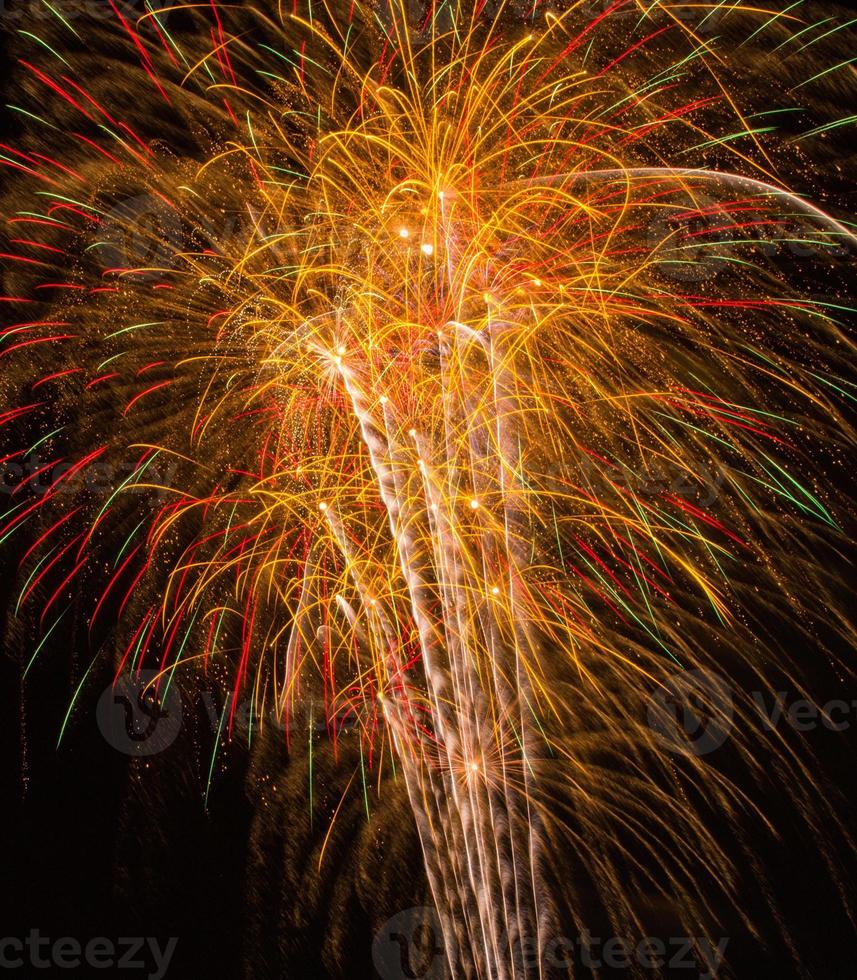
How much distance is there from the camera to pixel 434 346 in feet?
18.7

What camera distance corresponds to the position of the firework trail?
219 inches

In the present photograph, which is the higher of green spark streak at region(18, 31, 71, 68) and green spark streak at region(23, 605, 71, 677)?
green spark streak at region(18, 31, 71, 68)

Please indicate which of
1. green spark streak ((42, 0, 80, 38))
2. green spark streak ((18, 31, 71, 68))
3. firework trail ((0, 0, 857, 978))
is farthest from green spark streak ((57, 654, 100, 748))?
green spark streak ((42, 0, 80, 38))

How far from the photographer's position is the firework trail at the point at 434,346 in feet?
18.2

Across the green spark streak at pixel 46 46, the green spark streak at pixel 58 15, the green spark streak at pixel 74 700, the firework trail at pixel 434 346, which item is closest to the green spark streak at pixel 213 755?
the firework trail at pixel 434 346

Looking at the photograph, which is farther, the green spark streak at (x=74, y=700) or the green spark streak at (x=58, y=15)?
the green spark streak at (x=74, y=700)

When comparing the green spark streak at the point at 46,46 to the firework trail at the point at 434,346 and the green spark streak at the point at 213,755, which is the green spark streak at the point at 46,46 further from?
the green spark streak at the point at 213,755

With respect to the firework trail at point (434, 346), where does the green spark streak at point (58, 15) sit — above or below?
above

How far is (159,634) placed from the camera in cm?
780

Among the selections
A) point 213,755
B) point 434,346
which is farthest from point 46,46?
point 213,755

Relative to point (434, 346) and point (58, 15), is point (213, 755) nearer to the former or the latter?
point (434, 346)

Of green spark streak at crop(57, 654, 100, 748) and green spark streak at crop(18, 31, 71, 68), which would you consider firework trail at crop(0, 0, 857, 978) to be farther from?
green spark streak at crop(57, 654, 100, 748)

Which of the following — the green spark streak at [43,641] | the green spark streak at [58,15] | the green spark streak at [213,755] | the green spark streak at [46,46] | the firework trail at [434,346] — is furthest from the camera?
the green spark streak at [213,755]

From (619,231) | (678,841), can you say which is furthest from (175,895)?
(619,231)
